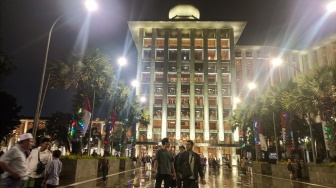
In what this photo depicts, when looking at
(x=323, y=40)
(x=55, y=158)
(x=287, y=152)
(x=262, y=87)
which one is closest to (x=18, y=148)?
(x=55, y=158)

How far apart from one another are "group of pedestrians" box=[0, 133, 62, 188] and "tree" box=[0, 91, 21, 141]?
34.8m

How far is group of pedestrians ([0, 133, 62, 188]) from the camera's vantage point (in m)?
4.52

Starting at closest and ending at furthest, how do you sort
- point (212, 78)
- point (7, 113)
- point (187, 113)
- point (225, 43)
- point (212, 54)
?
1. point (7, 113)
2. point (187, 113)
3. point (212, 78)
4. point (212, 54)
5. point (225, 43)

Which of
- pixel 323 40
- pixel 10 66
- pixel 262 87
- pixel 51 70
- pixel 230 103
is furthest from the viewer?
pixel 262 87

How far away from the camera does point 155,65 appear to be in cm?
7188

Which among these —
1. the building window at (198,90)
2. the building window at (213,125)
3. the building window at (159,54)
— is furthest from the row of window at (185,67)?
the building window at (213,125)

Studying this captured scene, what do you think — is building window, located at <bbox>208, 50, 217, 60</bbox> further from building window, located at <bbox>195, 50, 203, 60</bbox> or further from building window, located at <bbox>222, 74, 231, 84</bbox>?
building window, located at <bbox>222, 74, 231, 84</bbox>

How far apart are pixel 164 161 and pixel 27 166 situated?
133 inches

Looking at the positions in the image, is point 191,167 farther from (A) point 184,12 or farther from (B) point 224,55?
(A) point 184,12

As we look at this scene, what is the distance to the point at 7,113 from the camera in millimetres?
36312

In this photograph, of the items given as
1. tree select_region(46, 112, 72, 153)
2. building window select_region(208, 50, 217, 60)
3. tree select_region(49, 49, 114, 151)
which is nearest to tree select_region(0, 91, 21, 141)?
tree select_region(46, 112, 72, 153)

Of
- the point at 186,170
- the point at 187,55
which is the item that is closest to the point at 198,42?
the point at 187,55

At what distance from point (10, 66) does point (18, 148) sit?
1217 centimetres

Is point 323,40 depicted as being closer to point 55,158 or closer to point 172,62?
point 172,62
